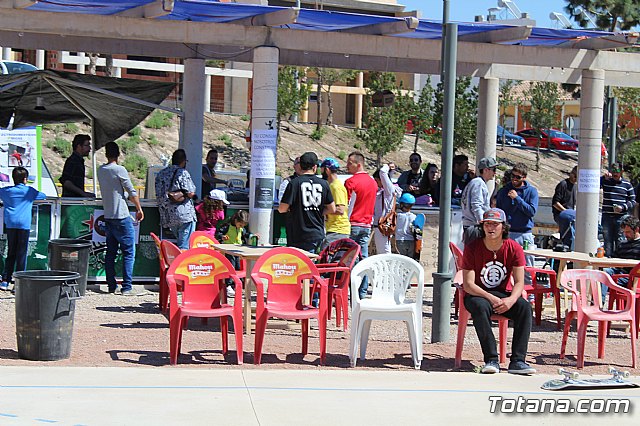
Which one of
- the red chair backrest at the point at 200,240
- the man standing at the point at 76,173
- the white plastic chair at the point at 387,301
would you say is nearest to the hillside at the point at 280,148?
the man standing at the point at 76,173

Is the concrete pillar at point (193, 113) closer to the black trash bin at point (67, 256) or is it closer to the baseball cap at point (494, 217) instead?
the black trash bin at point (67, 256)

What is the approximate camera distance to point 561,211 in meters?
16.5

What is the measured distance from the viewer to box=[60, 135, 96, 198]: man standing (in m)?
14.9

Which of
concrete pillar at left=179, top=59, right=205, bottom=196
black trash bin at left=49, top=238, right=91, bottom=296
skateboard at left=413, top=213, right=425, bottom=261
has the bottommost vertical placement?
black trash bin at left=49, top=238, right=91, bottom=296

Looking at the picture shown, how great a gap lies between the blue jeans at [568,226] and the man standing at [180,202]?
610cm

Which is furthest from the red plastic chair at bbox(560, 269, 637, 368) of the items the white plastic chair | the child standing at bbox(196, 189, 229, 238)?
the child standing at bbox(196, 189, 229, 238)

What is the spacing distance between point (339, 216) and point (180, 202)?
228 cm

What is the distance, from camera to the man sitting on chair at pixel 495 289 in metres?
9.21

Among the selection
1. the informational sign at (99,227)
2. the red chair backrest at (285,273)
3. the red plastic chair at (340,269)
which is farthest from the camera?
the informational sign at (99,227)

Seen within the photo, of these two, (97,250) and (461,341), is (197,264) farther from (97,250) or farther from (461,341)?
(97,250)

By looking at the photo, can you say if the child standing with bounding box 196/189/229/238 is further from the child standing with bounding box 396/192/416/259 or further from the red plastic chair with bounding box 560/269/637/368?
the red plastic chair with bounding box 560/269/637/368

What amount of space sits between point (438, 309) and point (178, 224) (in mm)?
4286

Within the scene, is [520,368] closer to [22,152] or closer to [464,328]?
[464,328]

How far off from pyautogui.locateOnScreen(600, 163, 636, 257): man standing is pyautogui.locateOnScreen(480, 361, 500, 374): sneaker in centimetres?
710
